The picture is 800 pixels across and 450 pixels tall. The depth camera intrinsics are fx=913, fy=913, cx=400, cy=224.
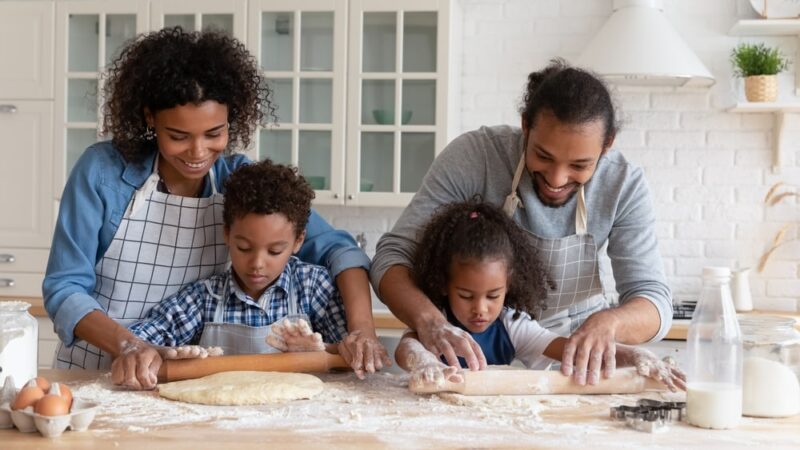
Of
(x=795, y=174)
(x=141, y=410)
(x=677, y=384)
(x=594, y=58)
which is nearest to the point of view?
(x=141, y=410)

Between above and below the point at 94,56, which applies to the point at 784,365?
below

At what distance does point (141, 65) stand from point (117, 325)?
0.54m

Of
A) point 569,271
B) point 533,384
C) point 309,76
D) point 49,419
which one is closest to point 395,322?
point 309,76

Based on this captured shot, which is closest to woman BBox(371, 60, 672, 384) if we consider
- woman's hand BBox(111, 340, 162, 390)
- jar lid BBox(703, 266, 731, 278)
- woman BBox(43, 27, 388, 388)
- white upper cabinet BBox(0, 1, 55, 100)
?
woman BBox(43, 27, 388, 388)

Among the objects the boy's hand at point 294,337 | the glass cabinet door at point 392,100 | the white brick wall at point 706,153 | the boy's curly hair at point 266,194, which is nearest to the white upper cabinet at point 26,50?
the glass cabinet door at point 392,100

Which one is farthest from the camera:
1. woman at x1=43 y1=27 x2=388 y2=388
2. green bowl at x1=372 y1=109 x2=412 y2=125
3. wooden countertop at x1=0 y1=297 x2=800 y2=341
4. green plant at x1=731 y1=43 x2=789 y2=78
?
green bowl at x1=372 y1=109 x2=412 y2=125

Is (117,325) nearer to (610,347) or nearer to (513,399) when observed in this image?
(513,399)

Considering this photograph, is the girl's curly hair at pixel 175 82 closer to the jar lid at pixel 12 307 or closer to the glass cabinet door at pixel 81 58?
the jar lid at pixel 12 307

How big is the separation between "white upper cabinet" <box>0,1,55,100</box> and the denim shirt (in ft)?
7.12

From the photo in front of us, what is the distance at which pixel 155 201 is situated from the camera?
6.29 feet

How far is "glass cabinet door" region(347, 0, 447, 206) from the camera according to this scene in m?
3.72

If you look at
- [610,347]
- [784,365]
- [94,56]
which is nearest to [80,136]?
[94,56]

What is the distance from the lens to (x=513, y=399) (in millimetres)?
1541

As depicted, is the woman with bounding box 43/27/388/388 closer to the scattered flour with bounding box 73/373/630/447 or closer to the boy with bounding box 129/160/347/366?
the boy with bounding box 129/160/347/366
